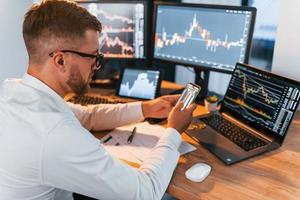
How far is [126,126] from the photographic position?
53.8 inches

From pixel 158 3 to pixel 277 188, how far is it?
1120 mm

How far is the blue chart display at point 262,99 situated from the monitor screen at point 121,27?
62 cm

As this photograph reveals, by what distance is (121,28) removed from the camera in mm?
1746

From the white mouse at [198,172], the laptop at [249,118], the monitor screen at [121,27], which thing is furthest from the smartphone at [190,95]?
the monitor screen at [121,27]

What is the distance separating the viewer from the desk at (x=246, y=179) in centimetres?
93

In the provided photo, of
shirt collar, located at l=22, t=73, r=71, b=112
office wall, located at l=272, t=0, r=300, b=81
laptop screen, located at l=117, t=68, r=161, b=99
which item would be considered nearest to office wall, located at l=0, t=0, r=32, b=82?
laptop screen, located at l=117, t=68, r=161, b=99

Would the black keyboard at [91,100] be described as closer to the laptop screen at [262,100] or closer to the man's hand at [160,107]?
the man's hand at [160,107]

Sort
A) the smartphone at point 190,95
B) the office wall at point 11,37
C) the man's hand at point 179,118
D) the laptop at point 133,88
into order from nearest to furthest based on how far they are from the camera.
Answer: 1. the man's hand at point 179,118
2. the smartphone at point 190,95
3. the laptop at point 133,88
4. the office wall at point 11,37

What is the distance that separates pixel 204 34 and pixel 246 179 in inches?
31.9

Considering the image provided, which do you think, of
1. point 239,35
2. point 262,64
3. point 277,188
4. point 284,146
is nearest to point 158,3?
point 239,35

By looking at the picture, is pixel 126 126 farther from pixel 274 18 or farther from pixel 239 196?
pixel 274 18

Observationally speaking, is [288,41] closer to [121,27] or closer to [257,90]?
[257,90]

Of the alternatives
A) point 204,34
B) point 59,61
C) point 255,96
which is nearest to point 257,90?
point 255,96

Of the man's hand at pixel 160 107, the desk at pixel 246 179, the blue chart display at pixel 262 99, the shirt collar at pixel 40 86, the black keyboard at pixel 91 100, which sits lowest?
the desk at pixel 246 179
